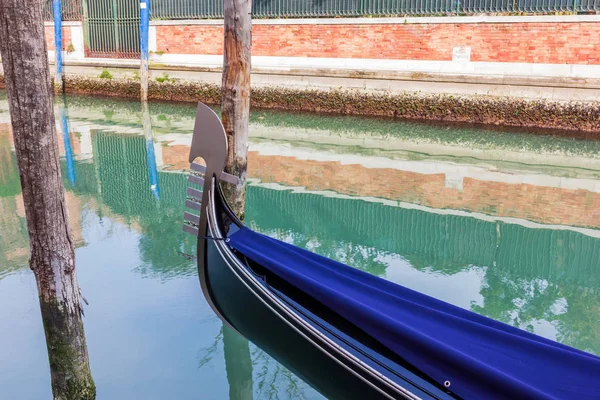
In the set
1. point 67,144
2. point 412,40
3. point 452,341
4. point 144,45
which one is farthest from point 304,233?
point 144,45

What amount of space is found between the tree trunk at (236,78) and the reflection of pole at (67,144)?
331 cm

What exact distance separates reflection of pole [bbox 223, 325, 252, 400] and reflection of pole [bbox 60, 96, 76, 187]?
3.67 m

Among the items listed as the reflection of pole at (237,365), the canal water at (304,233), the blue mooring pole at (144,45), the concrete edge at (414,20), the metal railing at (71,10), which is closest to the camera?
the reflection of pole at (237,365)

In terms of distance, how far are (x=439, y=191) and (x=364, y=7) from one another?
5.15 meters

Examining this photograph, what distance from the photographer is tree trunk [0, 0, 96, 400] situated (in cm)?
227

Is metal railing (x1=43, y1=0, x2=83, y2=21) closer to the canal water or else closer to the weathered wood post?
the canal water

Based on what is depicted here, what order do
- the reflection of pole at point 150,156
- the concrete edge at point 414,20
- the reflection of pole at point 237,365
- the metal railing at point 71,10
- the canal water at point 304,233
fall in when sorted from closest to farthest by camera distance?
the reflection of pole at point 237,365 < the canal water at point 304,233 < the reflection of pole at point 150,156 < the concrete edge at point 414,20 < the metal railing at point 71,10

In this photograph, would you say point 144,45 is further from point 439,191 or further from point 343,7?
point 439,191

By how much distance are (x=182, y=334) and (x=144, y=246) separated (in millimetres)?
1470

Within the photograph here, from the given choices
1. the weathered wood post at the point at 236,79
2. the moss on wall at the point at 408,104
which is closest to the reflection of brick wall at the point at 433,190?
the weathered wood post at the point at 236,79

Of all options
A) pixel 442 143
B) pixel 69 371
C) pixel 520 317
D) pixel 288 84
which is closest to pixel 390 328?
pixel 69 371

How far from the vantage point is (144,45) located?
1190 cm

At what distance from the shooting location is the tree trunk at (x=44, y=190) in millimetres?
2266

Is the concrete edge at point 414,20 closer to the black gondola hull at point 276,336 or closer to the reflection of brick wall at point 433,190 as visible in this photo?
the reflection of brick wall at point 433,190
